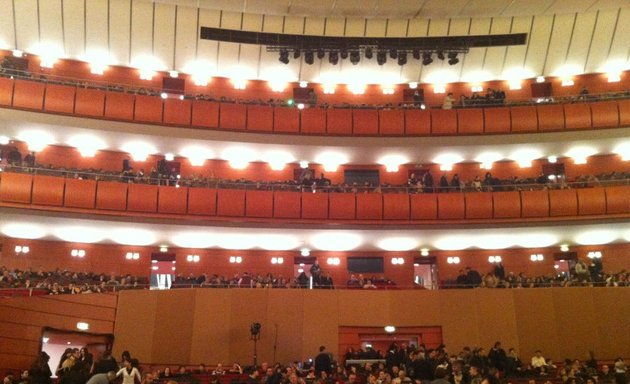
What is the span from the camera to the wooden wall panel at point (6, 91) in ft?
59.7

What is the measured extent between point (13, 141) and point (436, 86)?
15.7 m

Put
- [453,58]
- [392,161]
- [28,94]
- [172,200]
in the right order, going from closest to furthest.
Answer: [28,94] < [172,200] < [453,58] < [392,161]

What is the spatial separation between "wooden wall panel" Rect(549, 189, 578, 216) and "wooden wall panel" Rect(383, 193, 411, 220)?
4.71 meters

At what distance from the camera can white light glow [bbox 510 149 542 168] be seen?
20844 millimetres

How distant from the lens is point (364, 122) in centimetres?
2067

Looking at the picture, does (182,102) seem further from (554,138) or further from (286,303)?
(554,138)

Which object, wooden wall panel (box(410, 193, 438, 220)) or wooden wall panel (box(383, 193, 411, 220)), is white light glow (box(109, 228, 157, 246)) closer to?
wooden wall panel (box(383, 193, 411, 220))

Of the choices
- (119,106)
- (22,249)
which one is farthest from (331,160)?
(22,249)

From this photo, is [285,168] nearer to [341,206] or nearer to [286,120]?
[286,120]

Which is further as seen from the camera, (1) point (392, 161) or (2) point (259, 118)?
(1) point (392, 161)

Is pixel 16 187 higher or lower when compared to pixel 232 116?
lower

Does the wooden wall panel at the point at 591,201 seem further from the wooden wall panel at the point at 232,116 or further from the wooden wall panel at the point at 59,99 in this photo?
the wooden wall panel at the point at 59,99

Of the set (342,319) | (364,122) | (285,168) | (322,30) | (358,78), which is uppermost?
(322,30)

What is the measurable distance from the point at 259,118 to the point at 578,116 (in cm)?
1113
